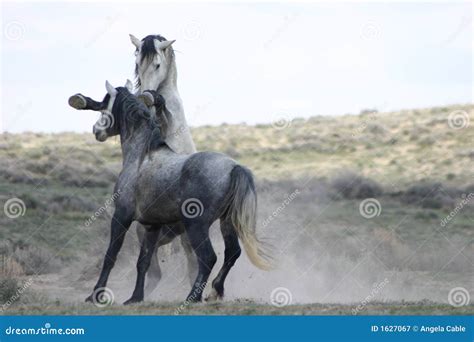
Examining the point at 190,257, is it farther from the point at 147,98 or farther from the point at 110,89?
the point at 110,89

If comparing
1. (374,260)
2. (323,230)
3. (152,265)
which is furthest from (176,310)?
(323,230)

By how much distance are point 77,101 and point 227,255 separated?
9.22ft

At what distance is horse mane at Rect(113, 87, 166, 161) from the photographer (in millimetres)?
12523

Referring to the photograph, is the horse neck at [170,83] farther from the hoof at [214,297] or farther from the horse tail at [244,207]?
the hoof at [214,297]

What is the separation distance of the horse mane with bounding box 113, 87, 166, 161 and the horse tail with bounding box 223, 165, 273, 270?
4.39 ft

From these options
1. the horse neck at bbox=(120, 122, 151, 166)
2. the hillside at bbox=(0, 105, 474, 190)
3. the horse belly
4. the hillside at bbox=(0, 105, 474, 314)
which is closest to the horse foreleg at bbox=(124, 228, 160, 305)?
the horse belly

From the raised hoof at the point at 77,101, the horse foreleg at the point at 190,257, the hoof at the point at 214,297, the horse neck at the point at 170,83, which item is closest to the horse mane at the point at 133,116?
the raised hoof at the point at 77,101

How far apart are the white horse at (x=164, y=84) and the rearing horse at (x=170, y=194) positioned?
74 centimetres

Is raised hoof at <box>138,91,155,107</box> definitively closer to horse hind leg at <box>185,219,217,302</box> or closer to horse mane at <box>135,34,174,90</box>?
horse mane at <box>135,34,174,90</box>

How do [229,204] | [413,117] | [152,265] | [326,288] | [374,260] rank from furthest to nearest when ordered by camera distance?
[413,117] < [374,260] < [326,288] < [152,265] < [229,204]

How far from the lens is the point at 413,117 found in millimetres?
55969

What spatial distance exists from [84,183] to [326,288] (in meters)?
17.6

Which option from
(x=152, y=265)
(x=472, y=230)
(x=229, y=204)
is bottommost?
(x=472, y=230)

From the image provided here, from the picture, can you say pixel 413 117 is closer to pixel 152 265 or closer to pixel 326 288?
pixel 326 288
